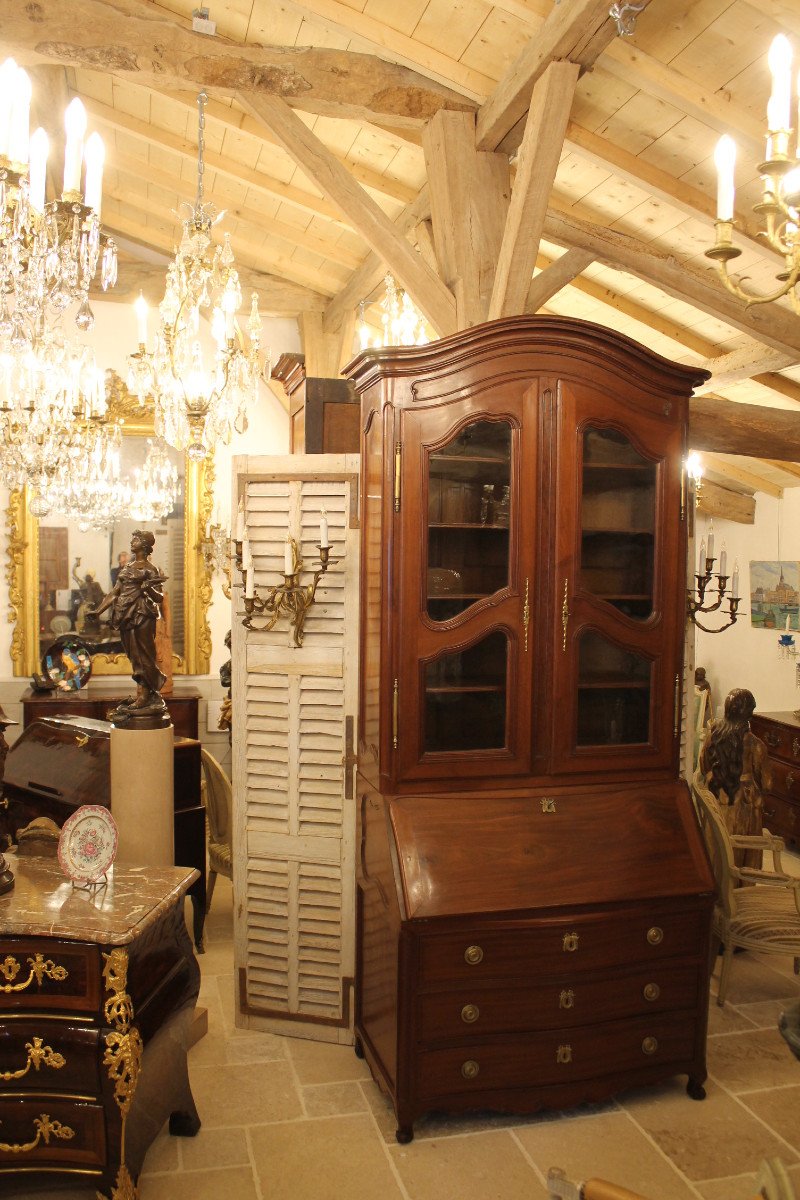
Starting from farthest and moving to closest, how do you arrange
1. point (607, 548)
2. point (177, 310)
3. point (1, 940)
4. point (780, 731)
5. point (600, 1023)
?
point (780, 731) → point (177, 310) → point (607, 548) → point (600, 1023) → point (1, 940)

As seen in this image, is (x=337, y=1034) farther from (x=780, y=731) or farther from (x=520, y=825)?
(x=780, y=731)

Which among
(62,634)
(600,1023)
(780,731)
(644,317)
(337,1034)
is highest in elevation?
(644,317)

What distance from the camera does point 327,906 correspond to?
141 inches

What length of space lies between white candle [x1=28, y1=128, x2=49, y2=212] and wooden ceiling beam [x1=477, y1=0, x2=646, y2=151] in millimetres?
1835

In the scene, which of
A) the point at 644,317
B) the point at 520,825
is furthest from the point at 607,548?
the point at 644,317

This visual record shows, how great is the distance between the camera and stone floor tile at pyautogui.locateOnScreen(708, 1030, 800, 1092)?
3324 millimetres

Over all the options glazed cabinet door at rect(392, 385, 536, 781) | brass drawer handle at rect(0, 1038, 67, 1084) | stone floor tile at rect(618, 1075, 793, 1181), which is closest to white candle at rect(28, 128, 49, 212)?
glazed cabinet door at rect(392, 385, 536, 781)

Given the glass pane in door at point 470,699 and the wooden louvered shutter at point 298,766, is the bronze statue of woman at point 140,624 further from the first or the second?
the glass pane in door at point 470,699

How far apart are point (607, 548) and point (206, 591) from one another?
417cm

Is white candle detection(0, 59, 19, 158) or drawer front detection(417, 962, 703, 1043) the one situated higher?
white candle detection(0, 59, 19, 158)

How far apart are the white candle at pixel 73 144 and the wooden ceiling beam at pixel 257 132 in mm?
2837

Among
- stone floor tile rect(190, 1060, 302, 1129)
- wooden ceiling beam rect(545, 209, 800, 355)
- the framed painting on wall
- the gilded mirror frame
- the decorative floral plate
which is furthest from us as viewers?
the framed painting on wall

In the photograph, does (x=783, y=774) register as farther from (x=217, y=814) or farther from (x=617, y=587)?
(x=217, y=814)

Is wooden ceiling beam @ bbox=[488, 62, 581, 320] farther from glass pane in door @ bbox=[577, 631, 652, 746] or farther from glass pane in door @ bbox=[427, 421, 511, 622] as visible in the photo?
glass pane in door @ bbox=[577, 631, 652, 746]
